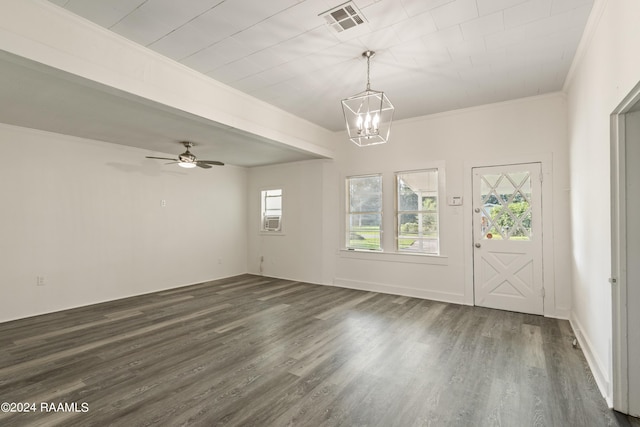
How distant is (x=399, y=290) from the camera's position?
211 inches

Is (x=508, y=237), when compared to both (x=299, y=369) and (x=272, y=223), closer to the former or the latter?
(x=299, y=369)

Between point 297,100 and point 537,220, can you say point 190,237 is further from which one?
point 537,220

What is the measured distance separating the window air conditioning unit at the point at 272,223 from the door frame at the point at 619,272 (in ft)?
19.4

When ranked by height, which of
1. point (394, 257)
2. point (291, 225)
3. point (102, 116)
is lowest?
point (394, 257)

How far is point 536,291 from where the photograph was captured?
4262 mm

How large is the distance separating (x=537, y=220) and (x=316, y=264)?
3.91m

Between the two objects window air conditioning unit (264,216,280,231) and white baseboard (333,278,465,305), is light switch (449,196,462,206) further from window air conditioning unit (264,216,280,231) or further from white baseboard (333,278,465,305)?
window air conditioning unit (264,216,280,231)

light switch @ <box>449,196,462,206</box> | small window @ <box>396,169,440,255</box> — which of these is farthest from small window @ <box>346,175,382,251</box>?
light switch @ <box>449,196,462,206</box>

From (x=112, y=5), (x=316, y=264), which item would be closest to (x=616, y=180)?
(x=112, y=5)

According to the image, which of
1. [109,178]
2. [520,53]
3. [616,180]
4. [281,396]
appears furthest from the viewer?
[109,178]

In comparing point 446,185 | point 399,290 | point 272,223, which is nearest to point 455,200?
point 446,185

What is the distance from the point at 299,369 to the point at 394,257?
3.12 metres

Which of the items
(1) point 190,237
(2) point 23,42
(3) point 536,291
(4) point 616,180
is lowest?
(3) point 536,291

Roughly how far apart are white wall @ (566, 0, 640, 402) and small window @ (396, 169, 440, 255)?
1858mm
